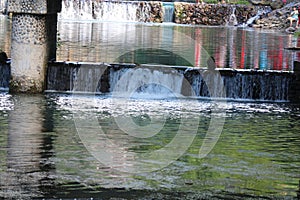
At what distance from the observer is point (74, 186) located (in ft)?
39.2

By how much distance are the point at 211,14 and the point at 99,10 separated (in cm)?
786

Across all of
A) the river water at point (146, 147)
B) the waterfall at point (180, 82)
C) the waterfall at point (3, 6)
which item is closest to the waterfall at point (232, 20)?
the waterfall at point (3, 6)

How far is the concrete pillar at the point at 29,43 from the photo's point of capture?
22906mm

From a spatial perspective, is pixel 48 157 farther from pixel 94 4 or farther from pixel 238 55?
pixel 94 4

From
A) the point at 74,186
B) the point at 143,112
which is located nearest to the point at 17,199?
the point at 74,186

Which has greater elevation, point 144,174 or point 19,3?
point 19,3

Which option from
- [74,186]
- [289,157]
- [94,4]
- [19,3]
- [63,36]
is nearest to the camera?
[74,186]

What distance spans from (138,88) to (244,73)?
2.76 m

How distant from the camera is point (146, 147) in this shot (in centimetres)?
1542

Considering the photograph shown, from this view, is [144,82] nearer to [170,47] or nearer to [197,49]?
[197,49]

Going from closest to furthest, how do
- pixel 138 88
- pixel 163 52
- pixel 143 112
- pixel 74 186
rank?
pixel 74 186 → pixel 143 112 → pixel 138 88 → pixel 163 52

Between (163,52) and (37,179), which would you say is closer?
(37,179)

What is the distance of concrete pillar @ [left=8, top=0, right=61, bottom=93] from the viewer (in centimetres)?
2291

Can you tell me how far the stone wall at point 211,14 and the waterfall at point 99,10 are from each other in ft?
10.7
